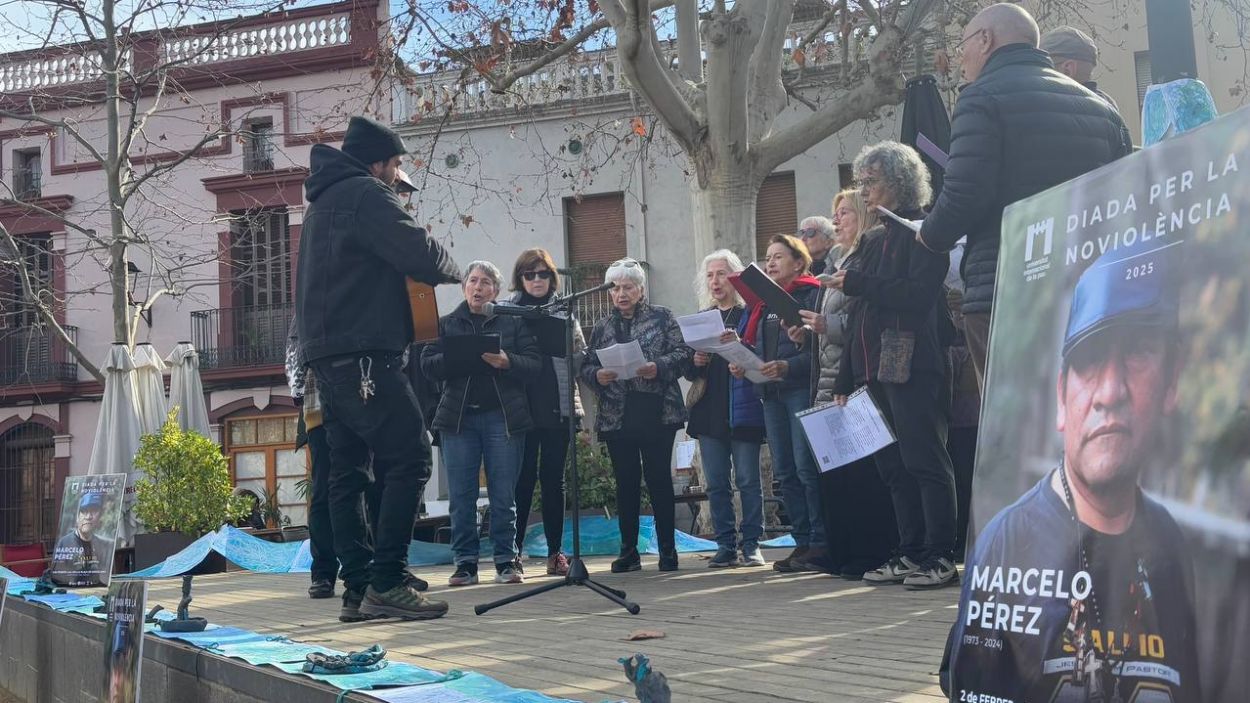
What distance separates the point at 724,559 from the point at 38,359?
25.0m

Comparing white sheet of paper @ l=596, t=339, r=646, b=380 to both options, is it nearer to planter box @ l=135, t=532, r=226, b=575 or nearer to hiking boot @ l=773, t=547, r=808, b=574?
hiking boot @ l=773, t=547, r=808, b=574

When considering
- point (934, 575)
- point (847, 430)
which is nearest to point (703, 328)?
point (847, 430)

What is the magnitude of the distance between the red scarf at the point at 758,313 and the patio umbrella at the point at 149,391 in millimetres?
8455

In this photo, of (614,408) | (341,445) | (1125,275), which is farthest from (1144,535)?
(614,408)

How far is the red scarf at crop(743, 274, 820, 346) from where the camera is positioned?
23.8ft

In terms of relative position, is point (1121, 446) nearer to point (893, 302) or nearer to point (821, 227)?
point (893, 302)

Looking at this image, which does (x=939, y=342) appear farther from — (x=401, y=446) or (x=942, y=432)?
(x=401, y=446)

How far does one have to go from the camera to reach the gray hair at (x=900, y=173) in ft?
19.3

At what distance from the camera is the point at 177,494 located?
1188 cm

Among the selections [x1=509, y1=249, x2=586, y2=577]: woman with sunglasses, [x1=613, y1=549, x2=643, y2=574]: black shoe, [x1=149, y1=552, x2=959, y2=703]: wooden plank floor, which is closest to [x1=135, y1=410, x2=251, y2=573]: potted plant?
[x1=149, y1=552, x2=959, y2=703]: wooden plank floor

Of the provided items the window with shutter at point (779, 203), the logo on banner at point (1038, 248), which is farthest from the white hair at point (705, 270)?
the window with shutter at point (779, 203)

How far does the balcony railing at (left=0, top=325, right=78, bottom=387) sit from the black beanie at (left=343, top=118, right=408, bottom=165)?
2468cm

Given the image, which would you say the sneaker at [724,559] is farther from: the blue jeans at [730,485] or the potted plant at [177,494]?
the potted plant at [177,494]

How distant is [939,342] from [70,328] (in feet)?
85.5
